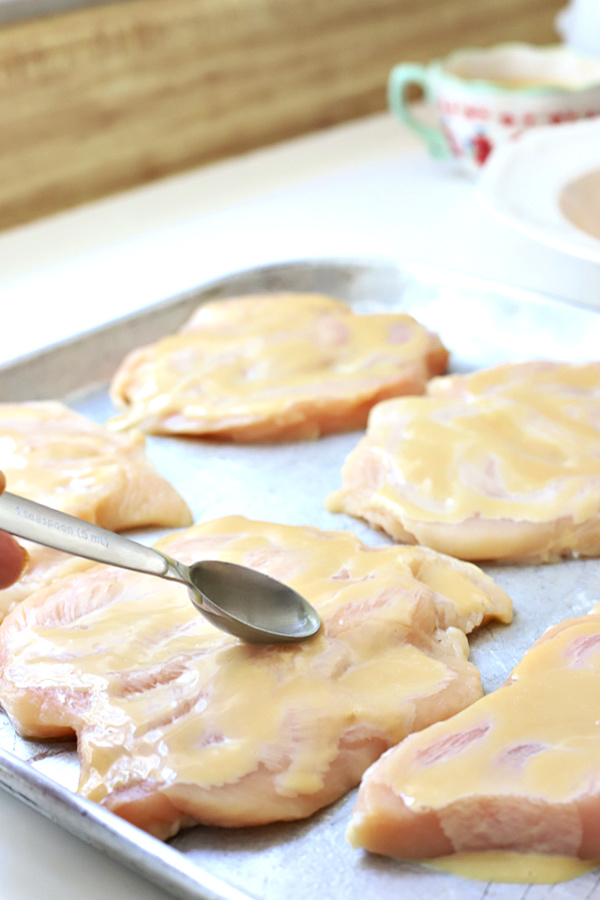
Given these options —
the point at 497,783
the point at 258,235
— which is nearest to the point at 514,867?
the point at 497,783

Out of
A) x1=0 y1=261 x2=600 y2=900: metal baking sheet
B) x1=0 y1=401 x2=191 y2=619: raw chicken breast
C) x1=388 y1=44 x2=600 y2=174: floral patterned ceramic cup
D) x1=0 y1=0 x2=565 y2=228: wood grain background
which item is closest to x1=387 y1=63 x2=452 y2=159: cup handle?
x1=388 y1=44 x2=600 y2=174: floral patterned ceramic cup

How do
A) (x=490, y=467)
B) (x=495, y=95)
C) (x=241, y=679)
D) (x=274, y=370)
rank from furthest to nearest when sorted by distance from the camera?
(x=495, y=95) → (x=274, y=370) → (x=490, y=467) → (x=241, y=679)

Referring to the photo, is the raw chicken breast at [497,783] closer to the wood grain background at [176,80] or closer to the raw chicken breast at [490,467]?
the raw chicken breast at [490,467]

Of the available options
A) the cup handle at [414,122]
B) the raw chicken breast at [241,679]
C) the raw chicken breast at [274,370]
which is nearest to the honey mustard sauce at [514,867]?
the raw chicken breast at [241,679]

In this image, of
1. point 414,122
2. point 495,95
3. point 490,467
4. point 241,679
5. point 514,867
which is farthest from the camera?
point 414,122

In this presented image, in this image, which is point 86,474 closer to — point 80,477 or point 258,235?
point 80,477

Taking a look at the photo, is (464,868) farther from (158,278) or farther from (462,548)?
(158,278)
